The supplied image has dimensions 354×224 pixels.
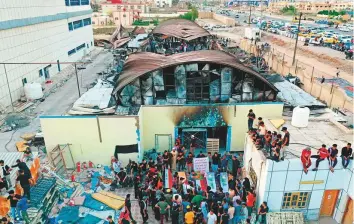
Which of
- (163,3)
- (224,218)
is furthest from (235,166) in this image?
(163,3)

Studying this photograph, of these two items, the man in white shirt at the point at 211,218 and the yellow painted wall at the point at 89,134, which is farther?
the yellow painted wall at the point at 89,134

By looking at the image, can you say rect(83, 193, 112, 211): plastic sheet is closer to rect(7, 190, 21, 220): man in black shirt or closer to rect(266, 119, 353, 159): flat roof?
rect(7, 190, 21, 220): man in black shirt

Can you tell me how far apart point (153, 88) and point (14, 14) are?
17.2 m

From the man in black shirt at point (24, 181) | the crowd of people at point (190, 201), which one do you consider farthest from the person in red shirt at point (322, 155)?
the man in black shirt at point (24, 181)

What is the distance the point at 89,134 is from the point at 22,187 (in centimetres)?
486

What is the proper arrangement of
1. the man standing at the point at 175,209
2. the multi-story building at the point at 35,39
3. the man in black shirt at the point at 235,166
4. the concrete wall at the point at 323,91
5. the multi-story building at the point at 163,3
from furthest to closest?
the multi-story building at the point at 163,3 < the multi-story building at the point at 35,39 < the concrete wall at the point at 323,91 < the man in black shirt at the point at 235,166 < the man standing at the point at 175,209

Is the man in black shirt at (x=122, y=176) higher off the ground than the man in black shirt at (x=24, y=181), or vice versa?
the man in black shirt at (x=24, y=181)

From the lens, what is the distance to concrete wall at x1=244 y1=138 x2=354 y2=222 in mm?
11727

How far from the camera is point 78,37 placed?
45844mm

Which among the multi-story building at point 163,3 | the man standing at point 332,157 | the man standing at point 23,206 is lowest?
the man standing at point 23,206

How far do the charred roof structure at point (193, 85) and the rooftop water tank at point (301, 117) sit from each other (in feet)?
10.1

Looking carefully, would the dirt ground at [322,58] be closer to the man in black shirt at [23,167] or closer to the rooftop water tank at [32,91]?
the rooftop water tank at [32,91]

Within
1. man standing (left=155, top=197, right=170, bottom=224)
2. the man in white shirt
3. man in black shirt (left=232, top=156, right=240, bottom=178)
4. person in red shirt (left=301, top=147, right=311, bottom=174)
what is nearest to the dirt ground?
man in black shirt (left=232, top=156, right=240, bottom=178)

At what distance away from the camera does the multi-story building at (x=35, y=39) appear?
25.3 metres
